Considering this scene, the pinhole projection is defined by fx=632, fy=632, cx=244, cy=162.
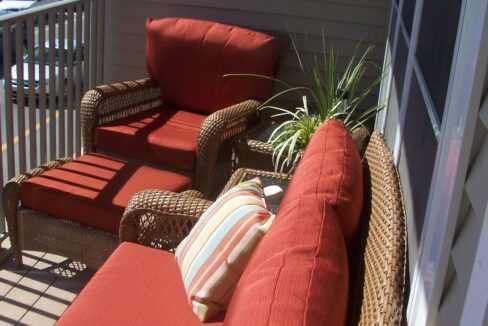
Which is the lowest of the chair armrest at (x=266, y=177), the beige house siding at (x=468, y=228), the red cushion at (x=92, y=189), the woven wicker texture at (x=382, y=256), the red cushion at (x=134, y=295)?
the red cushion at (x=92, y=189)

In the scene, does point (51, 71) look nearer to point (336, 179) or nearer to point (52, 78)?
point (52, 78)

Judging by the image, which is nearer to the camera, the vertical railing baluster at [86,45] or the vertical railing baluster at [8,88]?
the vertical railing baluster at [8,88]

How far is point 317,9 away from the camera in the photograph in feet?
13.7

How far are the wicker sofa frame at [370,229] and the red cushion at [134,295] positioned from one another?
0.47ft

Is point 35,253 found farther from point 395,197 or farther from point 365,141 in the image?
point 395,197

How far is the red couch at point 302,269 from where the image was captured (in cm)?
118

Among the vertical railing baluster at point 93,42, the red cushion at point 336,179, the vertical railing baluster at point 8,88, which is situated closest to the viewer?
the red cushion at point 336,179

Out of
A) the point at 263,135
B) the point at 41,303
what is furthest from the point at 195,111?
the point at 41,303

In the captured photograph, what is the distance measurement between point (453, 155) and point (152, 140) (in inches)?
98.5

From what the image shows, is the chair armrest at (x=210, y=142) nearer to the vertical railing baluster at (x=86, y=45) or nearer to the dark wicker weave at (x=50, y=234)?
the dark wicker weave at (x=50, y=234)

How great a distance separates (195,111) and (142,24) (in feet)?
2.84

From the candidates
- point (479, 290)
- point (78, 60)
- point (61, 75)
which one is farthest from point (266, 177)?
point (479, 290)

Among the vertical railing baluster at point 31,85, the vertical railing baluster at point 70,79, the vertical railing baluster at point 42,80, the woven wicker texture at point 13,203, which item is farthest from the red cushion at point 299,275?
the vertical railing baluster at point 70,79

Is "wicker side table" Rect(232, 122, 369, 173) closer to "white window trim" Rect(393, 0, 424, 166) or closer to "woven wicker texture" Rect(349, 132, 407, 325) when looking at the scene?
"white window trim" Rect(393, 0, 424, 166)
